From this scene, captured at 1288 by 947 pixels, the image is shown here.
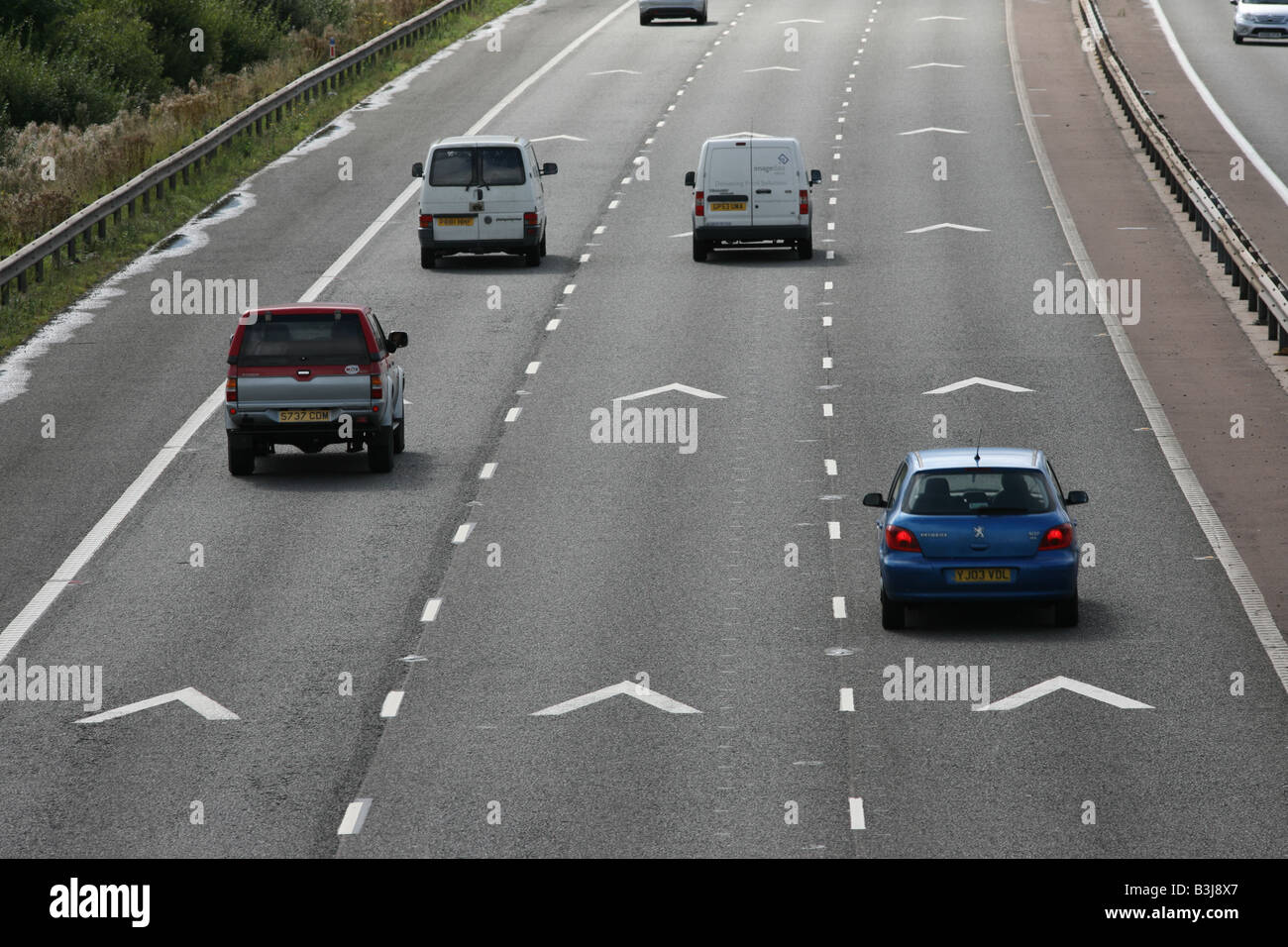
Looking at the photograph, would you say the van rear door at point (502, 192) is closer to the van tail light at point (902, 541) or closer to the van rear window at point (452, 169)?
the van rear window at point (452, 169)

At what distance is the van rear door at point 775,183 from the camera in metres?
36.5

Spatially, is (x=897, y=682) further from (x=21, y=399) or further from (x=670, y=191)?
Result: (x=670, y=191)

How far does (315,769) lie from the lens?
14.4 m

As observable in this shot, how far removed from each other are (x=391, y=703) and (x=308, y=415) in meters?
8.22

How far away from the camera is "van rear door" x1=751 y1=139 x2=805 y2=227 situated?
120ft

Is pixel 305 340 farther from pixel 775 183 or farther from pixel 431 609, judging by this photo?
pixel 775 183

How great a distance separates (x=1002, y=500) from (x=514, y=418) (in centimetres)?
961

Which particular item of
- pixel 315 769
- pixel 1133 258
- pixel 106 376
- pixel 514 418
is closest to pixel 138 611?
pixel 315 769

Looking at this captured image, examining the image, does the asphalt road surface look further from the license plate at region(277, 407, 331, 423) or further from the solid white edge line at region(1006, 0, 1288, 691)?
the license plate at region(277, 407, 331, 423)

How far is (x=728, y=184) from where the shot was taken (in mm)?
36562

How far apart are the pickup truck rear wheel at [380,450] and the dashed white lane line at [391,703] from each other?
7.85 meters

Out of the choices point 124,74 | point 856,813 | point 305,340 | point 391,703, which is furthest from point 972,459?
point 124,74

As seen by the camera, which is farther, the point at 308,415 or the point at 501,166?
the point at 501,166

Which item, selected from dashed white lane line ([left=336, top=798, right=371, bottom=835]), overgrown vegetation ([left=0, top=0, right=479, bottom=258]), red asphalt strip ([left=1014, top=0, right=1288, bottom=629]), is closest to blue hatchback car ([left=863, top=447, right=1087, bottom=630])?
red asphalt strip ([left=1014, top=0, right=1288, bottom=629])
